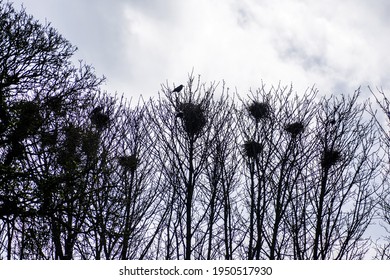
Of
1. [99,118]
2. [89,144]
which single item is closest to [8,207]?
[89,144]

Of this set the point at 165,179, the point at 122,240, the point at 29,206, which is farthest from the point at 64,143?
the point at 165,179

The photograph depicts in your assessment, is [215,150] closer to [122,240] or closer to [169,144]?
[169,144]

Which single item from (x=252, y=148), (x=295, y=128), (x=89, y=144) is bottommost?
(x=89, y=144)

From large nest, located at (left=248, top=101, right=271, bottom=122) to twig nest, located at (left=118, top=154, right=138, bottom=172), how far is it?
367 cm

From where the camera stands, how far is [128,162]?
1170cm

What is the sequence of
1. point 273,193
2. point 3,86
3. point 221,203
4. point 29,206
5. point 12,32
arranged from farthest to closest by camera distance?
point 221,203
point 273,193
point 12,32
point 3,86
point 29,206

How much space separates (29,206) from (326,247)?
23.6 ft

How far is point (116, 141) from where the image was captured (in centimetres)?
1216

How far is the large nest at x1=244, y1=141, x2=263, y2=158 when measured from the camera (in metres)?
11.1

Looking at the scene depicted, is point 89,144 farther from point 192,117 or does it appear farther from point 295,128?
point 295,128

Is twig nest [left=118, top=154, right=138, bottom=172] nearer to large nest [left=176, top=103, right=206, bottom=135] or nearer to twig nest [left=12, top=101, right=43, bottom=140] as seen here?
large nest [left=176, top=103, right=206, bottom=135]

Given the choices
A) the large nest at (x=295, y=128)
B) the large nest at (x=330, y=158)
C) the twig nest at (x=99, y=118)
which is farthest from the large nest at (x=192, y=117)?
the large nest at (x=330, y=158)

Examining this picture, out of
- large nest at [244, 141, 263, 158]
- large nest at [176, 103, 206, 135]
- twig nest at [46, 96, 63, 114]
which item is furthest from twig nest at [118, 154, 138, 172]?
large nest at [244, 141, 263, 158]

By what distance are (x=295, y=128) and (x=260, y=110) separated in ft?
3.49
